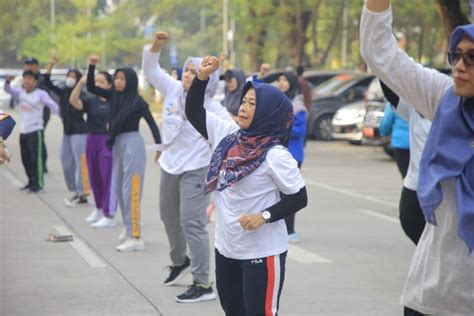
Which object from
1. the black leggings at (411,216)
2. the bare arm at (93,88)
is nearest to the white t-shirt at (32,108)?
the bare arm at (93,88)

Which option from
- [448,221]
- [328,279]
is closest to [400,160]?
[328,279]

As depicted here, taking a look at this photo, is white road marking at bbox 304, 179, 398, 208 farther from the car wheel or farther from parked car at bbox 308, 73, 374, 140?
the car wheel

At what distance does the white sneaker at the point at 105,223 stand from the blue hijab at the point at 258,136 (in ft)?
20.8

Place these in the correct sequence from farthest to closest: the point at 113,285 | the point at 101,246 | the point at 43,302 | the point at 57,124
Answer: the point at 57,124 < the point at 101,246 < the point at 113,285 < the point at 43,302

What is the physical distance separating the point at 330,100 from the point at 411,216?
19.2 metres

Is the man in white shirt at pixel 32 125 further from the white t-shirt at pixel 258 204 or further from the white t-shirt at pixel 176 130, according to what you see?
the white t-shirt at pixel 258 204

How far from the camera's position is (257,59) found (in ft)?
137

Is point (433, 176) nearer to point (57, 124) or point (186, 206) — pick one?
point (186, 206)

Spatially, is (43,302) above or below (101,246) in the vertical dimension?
above

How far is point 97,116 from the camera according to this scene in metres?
12.1

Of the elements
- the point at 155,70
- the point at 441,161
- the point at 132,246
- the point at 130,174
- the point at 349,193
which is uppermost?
the point at 441,161

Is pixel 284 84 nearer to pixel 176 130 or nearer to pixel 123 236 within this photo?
pixel 123 236

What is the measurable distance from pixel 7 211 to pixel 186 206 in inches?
232

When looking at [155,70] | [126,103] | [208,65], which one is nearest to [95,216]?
[126,103]
